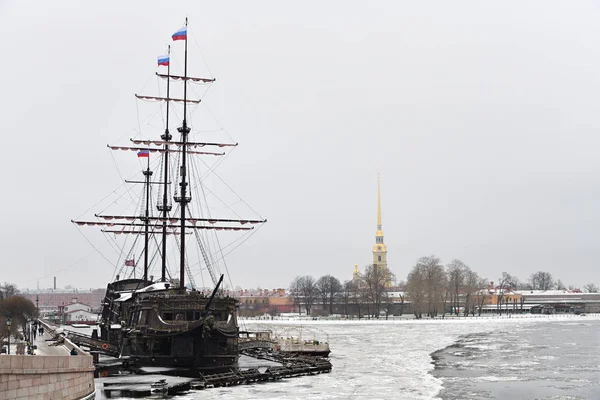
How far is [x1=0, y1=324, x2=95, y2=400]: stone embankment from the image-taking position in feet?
67.6

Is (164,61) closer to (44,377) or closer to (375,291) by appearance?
(44,377)

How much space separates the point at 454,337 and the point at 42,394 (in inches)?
2495

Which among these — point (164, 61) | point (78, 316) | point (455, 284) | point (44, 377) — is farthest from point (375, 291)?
point (44, 377)

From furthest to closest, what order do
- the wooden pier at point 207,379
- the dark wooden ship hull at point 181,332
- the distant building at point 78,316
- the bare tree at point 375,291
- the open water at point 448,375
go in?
1. the distant building at point 78,316
2. the bare tree at point 375,291
3. the dark wooden ship hull at point 181,332
4. the wooden pier at point 207,379
5. the open water at point 448,375

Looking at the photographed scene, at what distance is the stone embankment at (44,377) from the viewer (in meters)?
20.6

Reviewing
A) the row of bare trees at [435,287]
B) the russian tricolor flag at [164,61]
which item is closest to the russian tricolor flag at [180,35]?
the russian tricolor flag at [164,61]

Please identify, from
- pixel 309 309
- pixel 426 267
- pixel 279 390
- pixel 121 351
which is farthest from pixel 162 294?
pixel 309 309

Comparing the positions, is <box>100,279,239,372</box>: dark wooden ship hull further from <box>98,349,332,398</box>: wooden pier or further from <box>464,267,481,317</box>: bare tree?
<box>464,267,481,317</box>: bare tree

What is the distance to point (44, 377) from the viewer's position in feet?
77.2

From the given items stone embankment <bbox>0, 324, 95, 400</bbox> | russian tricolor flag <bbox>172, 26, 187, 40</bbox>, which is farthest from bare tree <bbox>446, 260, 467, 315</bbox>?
stone embankment <bbox>0, 324, 95, 400</bbox>

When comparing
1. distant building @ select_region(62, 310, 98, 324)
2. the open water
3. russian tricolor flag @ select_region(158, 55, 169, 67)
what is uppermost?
russian tricolor flag @ select_region(158, 55, 169, 67)

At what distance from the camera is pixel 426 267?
15600cm

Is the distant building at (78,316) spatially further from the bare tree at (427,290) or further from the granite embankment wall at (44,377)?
the granite embankment wall at (44,377)

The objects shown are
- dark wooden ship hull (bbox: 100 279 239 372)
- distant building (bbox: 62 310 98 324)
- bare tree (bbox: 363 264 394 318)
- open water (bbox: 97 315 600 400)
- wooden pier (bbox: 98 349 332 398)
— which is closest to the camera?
open water (bbox: 97 315 600 400)
